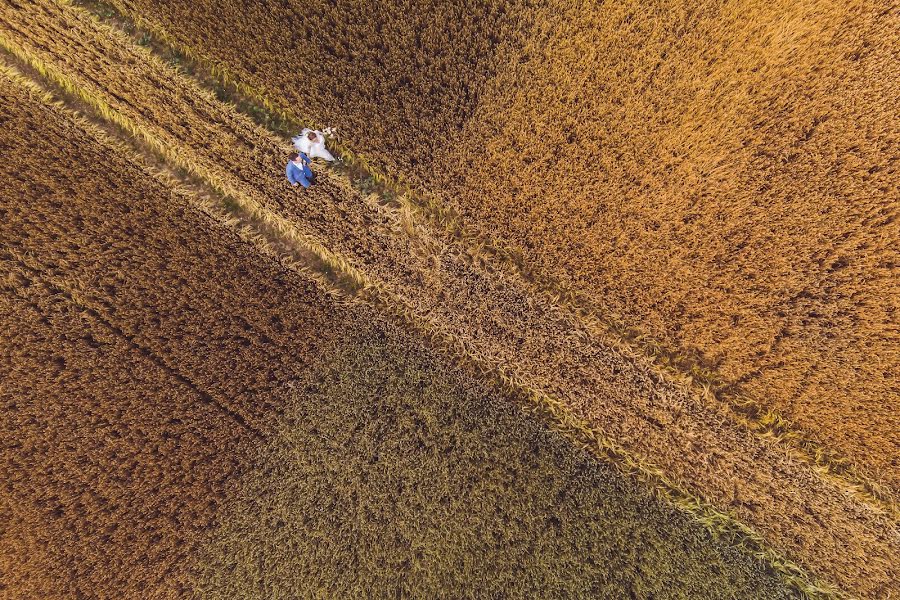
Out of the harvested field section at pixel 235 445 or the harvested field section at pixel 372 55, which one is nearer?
the harvested field section at pixel 235 445

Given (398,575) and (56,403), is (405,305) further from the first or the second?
(56,403)

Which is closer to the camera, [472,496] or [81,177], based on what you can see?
[472,496]

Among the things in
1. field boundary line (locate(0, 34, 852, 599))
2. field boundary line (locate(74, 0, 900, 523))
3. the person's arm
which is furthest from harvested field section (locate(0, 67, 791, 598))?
field boundary line (locate(74, 0, 900, 523))

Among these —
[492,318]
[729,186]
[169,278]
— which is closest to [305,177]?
[169,278]

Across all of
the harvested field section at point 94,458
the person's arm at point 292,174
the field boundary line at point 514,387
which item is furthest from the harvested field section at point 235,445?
the person's arm at point 292,174

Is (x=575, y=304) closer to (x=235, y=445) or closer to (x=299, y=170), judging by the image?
(x=299, y=170)

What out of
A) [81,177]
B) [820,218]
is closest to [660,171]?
[820,218]

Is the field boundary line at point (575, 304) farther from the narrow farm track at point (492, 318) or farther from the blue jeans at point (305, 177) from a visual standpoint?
the blue jeans at point (305, 177)
